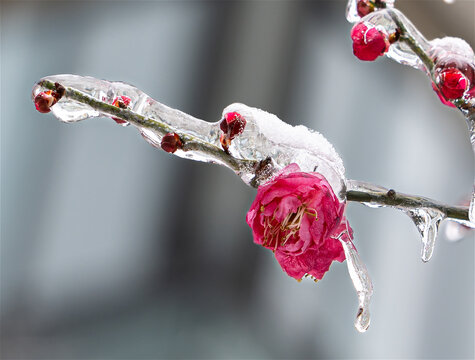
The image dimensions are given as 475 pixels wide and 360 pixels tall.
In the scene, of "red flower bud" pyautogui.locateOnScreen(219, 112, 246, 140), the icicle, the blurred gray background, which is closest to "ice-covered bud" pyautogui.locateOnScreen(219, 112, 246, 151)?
"red flower bud" pyautogui.locateOnScreen(219, 112, 246, 140)

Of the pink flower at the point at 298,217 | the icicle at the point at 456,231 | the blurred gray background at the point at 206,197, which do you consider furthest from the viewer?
the blurred gray background at the point at 206,197

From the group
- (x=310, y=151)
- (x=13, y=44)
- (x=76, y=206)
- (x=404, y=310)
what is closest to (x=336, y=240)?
(x=310, y=151)

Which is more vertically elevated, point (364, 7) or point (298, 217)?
point (364, 7)

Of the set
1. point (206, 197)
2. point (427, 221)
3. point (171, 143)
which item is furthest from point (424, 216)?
point (206, 197)

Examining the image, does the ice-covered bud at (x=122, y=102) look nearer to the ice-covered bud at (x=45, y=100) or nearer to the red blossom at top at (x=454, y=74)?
the ice-covered bud at (x=45, y=100)

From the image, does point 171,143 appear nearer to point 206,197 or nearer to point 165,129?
point 165,129

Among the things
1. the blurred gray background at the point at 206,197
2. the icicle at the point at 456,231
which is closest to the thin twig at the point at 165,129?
the icicle at the point at 456,231

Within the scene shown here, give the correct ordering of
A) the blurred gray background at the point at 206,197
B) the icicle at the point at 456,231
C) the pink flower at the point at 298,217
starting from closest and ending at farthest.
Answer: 1. the pink flower at the point at 298,217
2. the icicle at the point at 456,231
3. the blurred gray background at the point at 206,197
